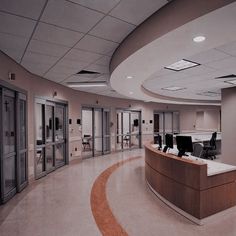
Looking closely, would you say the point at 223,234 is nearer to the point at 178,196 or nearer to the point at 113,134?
the point at 178,196

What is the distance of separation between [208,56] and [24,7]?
3172 mm

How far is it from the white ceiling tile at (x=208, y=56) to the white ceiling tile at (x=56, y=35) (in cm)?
222

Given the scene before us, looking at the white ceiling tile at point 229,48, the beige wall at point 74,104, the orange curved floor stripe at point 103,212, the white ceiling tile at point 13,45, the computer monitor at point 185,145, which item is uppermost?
the white ceiling tile at point 13,45

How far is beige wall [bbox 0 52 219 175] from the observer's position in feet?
15.0

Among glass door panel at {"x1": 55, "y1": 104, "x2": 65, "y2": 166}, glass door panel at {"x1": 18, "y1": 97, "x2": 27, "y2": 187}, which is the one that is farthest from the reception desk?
glass door panel at {"x1": 55, "y1": 104, "x2": 65, "y2": 166}

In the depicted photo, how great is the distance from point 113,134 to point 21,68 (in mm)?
6102

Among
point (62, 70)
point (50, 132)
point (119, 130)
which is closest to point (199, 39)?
point (62, 70)

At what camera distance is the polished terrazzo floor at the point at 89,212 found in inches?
116

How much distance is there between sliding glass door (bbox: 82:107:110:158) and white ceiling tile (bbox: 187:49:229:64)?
18.6 ft

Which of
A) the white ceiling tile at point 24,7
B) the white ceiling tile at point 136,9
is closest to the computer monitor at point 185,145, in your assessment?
the white ceiling tile at point 136,9

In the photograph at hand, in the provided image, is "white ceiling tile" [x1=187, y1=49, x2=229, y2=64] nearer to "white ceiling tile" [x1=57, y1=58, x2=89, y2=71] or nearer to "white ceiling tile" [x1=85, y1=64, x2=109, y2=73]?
"white ceiling tile" [x1=85, y1=64, x2=109, y2=73]

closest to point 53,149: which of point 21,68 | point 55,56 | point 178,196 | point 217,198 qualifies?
point 21,68

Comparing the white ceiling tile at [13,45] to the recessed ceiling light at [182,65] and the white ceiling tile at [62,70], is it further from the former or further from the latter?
the recessed ceiling light at [182,65]

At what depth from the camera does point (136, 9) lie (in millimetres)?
2355
